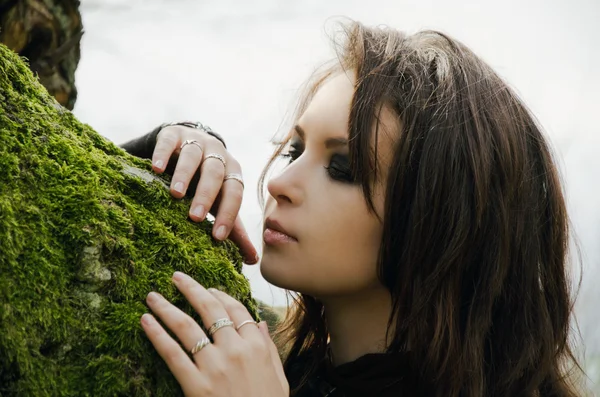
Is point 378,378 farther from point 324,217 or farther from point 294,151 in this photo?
point 294,151

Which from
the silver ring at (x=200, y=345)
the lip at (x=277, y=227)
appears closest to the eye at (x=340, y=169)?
the lip at (x=277, y=227)

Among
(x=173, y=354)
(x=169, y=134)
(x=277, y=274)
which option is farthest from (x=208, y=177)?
(x=173, y=354)

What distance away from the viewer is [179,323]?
1.96 metres

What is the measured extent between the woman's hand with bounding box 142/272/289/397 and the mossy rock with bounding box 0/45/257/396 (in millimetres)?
77

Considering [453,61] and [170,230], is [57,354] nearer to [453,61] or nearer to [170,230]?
[170,230]

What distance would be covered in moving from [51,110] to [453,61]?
196 centimetres

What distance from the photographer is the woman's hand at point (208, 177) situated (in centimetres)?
251

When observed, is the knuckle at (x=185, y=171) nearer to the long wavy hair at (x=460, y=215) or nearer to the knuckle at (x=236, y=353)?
the long wavy hair at (x=460, y=215)

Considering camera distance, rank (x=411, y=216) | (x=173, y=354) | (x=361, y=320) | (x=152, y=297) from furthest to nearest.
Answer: (x=361, y=320) → (x=411, y=216) → (x=152, y=297) → (x=173, y=354)

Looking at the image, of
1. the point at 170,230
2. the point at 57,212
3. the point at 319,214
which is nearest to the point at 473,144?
the point at 319,214

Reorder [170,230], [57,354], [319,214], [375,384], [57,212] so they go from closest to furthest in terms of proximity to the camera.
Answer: [57,354]
[57,212]
[170,230]
[319,214]
[375,384]

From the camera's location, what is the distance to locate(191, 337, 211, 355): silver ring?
1.96 m

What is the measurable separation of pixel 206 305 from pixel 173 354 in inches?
8.5

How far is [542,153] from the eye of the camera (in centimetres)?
306
